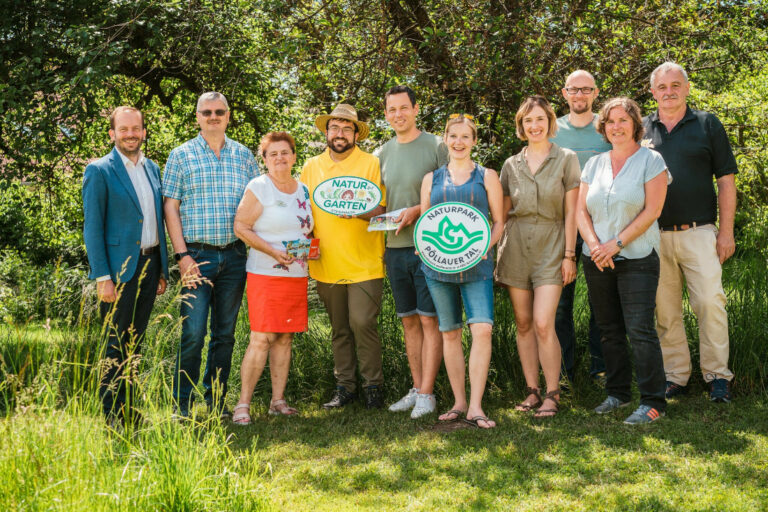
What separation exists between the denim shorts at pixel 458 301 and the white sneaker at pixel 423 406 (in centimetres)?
57

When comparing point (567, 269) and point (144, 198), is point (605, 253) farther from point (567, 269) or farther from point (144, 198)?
point (144, 198)

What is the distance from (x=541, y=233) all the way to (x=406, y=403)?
161 cm

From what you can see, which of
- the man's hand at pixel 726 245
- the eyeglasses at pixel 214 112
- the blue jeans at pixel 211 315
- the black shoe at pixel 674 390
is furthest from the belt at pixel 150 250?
the man's hand at pixel 726 245

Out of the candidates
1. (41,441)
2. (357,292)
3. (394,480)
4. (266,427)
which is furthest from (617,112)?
(41,441)

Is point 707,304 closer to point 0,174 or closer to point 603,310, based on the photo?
point 603,310

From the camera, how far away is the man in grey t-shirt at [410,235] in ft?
16.6

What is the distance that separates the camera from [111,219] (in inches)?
184

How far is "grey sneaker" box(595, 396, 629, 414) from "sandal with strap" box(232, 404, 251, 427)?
2.40 metres

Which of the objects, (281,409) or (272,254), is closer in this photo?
(272,254)

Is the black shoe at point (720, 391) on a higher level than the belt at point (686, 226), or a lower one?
lower

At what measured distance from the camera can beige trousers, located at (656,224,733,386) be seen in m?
4.91

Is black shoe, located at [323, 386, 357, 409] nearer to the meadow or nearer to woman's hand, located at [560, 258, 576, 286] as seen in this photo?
the meadow

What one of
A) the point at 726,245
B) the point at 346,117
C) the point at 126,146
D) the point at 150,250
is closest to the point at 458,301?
the point at 346,117

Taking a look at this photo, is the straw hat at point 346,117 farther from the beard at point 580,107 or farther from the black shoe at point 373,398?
the black shoe at point 373,398
